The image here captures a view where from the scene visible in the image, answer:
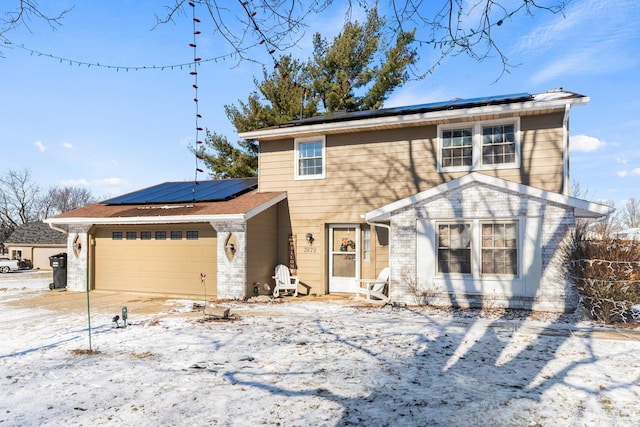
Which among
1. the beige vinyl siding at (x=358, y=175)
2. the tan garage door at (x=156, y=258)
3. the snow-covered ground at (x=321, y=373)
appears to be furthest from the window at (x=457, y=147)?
the tan garage door at (x=156, y=258)

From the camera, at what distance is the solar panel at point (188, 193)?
1244cm

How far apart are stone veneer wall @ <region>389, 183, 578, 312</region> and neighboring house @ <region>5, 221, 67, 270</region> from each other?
26.8m

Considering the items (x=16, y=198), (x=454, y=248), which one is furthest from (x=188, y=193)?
(x=16, y=198)

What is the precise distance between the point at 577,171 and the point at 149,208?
27.5 m

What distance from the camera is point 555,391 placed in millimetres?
4234

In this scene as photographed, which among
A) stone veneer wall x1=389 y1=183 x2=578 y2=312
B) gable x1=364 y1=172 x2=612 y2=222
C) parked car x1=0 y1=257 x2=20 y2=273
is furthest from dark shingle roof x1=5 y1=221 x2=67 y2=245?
gable x1=364 y1=172 x2=612 y2=222

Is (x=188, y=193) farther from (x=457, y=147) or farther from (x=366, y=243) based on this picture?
(x=457, y=147)

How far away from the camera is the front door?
11.5 m

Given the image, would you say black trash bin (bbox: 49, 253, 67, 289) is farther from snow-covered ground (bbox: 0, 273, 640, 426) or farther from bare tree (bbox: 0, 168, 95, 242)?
bare tree (bbox: 0, 168, 95, 242)

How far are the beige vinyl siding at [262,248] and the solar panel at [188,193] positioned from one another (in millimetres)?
1590

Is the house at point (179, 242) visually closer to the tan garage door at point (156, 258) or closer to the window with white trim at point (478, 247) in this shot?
the tan garage door at point (156, 258)

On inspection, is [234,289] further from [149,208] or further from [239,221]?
[149,208]

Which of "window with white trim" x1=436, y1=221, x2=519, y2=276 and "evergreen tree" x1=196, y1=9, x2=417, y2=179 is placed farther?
"evergreen tree" x1=196, y1=9, x2=417, y2=179

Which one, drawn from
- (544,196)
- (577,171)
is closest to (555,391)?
(544,196)
